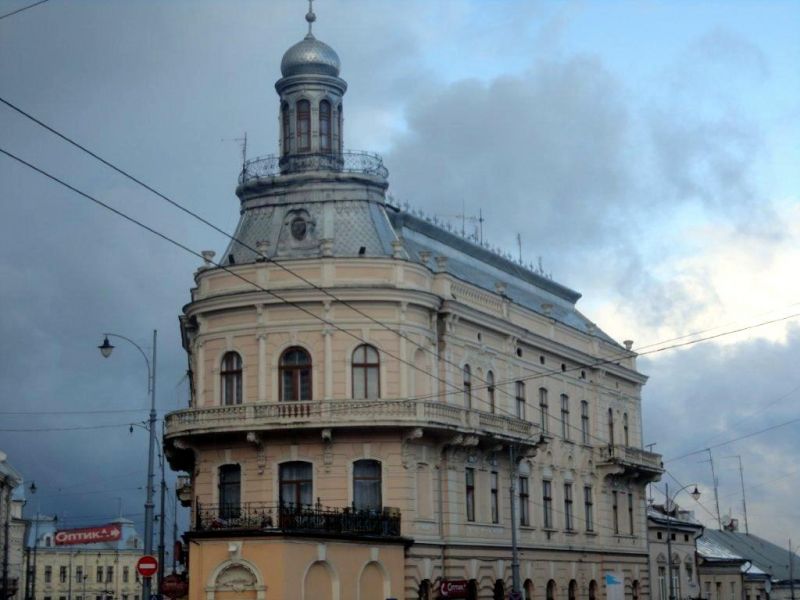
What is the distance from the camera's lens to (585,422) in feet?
226

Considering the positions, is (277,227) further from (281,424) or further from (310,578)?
(310,578)

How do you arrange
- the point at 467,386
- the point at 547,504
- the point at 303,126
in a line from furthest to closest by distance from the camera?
the point at 547,504
the point at 303,126
the point at 467,386

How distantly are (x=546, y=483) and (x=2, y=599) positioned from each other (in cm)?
5174

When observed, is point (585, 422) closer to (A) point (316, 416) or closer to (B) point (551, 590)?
(B) point (551, 590)

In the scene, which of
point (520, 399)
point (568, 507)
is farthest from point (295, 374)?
point (568, 507)

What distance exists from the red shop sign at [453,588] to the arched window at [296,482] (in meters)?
5.69

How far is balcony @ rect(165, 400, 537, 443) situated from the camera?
50.8 meters

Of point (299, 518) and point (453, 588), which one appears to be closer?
point (299, 518)

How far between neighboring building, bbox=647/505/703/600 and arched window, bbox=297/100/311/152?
95.1 ft

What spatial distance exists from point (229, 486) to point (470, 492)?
30.5 ft

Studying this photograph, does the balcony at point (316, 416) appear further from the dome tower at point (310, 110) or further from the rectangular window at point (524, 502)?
the dome tower at point (310, 110)

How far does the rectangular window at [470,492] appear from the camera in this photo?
55.9 meters

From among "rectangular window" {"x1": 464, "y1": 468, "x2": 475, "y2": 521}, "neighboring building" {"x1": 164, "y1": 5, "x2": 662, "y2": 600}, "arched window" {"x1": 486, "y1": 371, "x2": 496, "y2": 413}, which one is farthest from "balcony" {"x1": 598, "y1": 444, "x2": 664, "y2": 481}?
"rectangular window" {"x1": 464, "y1": 468, "x2": 475, "y2": 521}

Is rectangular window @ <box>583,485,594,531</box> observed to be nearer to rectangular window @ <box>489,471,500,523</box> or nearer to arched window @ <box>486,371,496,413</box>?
rectangular window @ <box>489,471,500,523</box>
